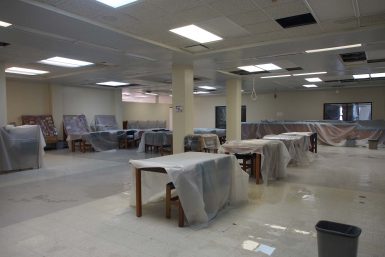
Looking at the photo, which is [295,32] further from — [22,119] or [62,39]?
[22,119]

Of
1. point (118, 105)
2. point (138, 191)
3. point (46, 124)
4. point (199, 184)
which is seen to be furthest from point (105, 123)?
point (199, 184)

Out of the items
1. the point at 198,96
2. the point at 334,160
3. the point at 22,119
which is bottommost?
the point at 334,160

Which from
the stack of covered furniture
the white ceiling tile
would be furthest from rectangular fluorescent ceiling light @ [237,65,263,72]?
the stack of covered furniture

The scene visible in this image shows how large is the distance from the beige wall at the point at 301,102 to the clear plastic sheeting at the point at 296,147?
693 centimetres

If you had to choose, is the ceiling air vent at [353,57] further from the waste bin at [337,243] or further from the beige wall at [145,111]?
the beige wall at [145,111]

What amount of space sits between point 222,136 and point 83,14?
7.34m

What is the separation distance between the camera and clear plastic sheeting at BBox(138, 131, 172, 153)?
352 inches

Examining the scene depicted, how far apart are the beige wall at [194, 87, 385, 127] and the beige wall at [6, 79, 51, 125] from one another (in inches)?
364

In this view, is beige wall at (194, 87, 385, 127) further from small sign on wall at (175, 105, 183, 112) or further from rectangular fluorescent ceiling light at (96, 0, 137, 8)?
rectangular fluorescent ceiling light at (96, 0, 137, 8)

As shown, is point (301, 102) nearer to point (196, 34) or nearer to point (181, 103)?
point (181, 103)

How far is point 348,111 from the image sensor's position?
13133 mm

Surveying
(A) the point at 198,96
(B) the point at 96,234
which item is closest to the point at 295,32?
(B) the point at 96,234

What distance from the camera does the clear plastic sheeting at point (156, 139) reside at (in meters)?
8.95

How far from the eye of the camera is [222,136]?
411 inches
